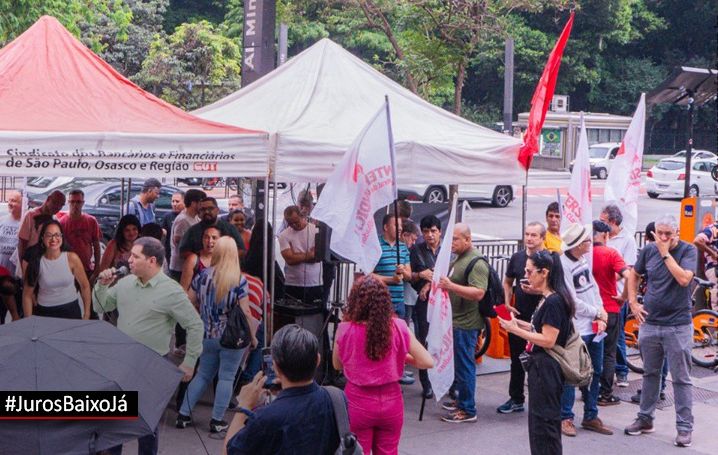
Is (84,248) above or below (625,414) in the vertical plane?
above

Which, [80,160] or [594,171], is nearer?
[80,160]

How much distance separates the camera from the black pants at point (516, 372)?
812cm

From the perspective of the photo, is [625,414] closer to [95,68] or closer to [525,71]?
[95,68]

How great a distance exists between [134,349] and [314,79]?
18.0ft

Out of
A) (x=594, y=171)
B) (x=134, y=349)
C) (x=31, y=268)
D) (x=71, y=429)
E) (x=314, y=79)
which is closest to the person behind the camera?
(x=71, y=429)

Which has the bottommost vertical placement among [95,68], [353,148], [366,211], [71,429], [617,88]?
[71,429]

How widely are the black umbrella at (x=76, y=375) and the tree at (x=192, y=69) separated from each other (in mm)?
27953

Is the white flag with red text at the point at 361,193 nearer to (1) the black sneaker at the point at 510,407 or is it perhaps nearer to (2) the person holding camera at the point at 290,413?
(1) the black sneaker at the point at 510,407

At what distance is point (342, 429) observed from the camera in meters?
3.72

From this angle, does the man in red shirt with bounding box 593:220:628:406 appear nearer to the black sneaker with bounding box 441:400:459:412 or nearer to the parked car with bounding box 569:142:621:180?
the black sneaker with bounding box 441:400:459:412

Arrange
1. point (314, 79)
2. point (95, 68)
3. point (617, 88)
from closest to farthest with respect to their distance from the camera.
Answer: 1. point (95, 68)
2. point (314, 79)
3. point (617, 88)

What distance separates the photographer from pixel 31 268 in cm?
735

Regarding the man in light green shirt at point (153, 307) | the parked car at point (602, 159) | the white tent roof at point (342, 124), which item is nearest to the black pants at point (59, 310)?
the man in light green shirt at point (153, 307)

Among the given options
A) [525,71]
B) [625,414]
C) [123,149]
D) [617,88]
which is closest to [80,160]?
[123,149]
